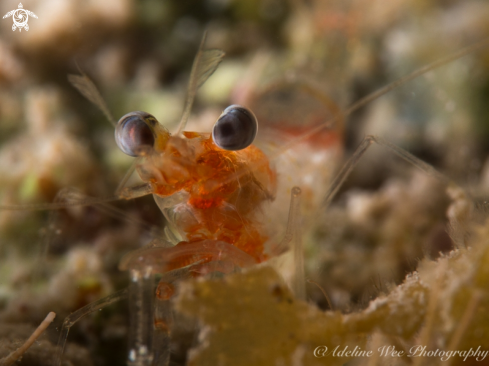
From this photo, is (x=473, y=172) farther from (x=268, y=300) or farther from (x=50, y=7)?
(x=50, y=7)

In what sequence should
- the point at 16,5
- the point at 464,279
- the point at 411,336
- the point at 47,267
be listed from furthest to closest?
the point at 16,5 < the point at 47,267 < the point at 411,336 < the point at 464,279

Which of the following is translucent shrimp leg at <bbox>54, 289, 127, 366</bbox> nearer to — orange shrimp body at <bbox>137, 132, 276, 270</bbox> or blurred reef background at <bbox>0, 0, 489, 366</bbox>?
blurred reef background at <bbox>0, 0, 489, 366</bbox>

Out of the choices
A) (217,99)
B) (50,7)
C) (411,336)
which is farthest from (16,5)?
(411,336)

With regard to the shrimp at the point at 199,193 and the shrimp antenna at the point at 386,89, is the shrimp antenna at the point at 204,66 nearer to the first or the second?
the shrimp at the point at 199,193

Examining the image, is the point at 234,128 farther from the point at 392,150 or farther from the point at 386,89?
the point at 392,150

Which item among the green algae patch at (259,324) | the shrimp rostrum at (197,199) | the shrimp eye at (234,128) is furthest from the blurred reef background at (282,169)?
the shrimp eye at (234,128)
